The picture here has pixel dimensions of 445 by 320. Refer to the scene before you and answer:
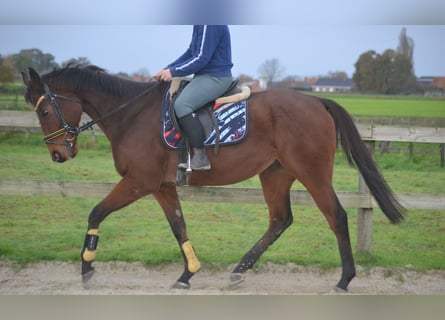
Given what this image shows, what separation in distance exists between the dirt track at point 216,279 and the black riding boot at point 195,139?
113 centimetres

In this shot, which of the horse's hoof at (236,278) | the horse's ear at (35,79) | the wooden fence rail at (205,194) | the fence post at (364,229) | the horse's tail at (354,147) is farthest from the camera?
the fence post at (364,229)

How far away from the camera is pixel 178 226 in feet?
13.6

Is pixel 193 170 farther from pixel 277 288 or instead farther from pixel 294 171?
pixel 277 288

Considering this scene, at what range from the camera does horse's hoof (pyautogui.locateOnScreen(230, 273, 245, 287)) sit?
4.23 m

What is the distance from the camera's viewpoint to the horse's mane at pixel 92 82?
3.78m

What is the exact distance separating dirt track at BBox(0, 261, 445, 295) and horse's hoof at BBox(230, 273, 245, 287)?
53 mm

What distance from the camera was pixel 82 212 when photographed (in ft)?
18.5

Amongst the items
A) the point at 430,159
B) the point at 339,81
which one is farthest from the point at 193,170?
the point at 430,159

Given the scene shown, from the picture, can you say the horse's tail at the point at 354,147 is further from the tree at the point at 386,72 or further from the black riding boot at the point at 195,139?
the tree at the point at 386,72

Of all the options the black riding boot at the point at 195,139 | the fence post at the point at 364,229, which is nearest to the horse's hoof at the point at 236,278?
the black riding boot at the point at 195,139

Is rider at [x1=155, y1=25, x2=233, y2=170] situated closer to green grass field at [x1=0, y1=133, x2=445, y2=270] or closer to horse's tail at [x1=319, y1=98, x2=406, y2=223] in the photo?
horse's tail at [x1=319, y1=98, x2=406, y2=223]

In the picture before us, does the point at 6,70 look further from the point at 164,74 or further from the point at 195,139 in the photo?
the point at 195,139

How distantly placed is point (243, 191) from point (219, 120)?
1050 mm

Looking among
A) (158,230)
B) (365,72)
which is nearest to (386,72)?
(365,72)
